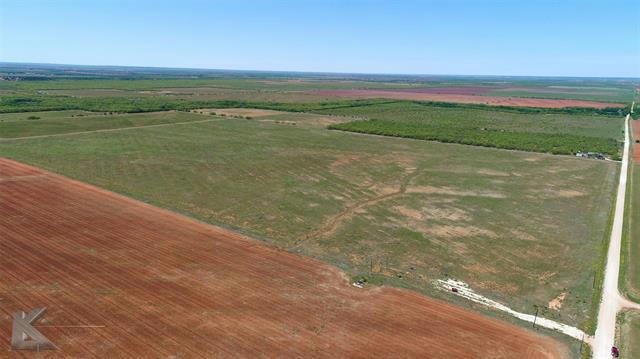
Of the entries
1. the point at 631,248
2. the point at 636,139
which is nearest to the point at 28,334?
the point at 631,248

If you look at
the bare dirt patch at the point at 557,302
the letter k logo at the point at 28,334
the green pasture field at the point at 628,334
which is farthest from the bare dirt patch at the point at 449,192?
the letter k logo at the point at 28,334

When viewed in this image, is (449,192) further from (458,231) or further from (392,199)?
(458,231)

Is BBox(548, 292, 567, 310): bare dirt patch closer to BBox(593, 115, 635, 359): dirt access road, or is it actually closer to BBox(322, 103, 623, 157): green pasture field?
BBox(593, 115, 635, 359): dirt access road

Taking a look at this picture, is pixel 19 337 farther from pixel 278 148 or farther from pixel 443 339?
pixel 278 148

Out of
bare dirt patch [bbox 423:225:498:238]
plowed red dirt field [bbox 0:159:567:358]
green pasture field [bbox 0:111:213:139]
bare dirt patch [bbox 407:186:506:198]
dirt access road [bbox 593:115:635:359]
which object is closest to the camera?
plowed red dirt field [bbox 0:159:567:358]

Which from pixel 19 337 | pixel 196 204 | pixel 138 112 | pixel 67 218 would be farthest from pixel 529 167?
pixel 138 112

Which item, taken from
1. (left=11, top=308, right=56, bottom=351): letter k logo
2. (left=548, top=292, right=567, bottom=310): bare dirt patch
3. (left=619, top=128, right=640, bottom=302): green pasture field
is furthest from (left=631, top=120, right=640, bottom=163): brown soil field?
(left=11, top=308, right=56, bottom=351): letter k logo

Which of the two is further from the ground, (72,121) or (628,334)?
(72,121)
